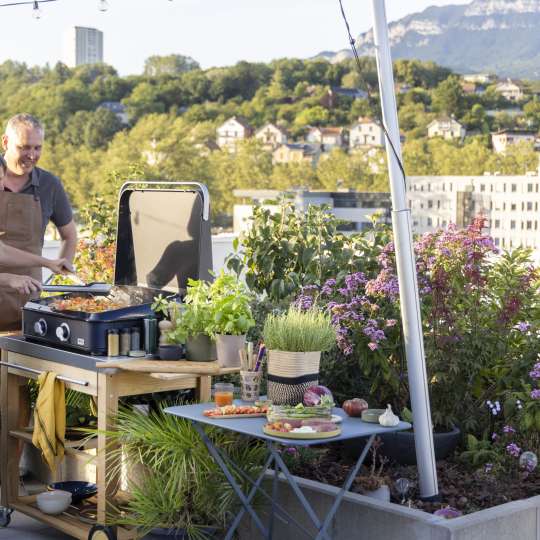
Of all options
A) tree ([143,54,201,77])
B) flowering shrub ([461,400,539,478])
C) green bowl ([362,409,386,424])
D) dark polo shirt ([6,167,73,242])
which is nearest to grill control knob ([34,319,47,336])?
dark polo shirt ([6,167,73,242])

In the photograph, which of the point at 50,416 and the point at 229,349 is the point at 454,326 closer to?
the point at 229,349

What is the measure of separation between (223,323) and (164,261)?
60cm

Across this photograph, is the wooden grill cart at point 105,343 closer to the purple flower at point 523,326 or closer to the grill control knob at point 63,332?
the grill control knob at point 63,332

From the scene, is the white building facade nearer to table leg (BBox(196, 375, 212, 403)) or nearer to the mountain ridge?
the mountain ridge

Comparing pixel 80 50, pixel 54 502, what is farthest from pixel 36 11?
pixel 80 50

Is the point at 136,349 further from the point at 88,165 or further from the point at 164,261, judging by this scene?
the point at 88,165

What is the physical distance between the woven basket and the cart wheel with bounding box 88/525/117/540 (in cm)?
68

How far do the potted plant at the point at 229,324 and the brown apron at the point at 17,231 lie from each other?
1060mm

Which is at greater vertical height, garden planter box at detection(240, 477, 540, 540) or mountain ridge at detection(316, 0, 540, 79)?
mountain ridge at detection(316, 0, 540, 79)

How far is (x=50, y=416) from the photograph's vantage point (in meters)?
3.22

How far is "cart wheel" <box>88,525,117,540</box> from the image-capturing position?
300cm

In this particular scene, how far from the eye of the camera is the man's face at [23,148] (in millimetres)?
3691

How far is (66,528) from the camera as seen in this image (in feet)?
10.6

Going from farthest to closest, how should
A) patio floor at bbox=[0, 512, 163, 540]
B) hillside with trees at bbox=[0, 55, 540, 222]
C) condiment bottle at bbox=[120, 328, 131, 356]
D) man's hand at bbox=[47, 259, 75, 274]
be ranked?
1. hillside with trees at bbox=[0, 55, 540, 222]
2. man's hand at bbox=[47, 259, 75, 274]
3. patio floor at bbox=[0, 512, 163, 540]
4. condiment bottle at bbox=[120, 328, 131, 356]
